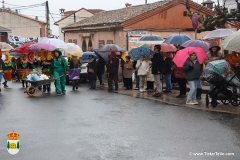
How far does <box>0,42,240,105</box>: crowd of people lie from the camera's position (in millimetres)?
12625

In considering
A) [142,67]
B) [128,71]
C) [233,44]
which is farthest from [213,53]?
[128,71]

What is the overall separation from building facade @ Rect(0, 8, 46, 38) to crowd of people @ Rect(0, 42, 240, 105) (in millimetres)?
46507

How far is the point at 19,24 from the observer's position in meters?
64.9

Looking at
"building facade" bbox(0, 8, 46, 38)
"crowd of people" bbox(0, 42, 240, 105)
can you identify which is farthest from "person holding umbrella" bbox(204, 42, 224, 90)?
"building facade" bbox(0, 8, 46, 38)

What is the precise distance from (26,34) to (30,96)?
2084 inches

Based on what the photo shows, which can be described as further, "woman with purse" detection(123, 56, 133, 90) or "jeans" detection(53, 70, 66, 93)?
"woman with purse" detection(123, 56, 133, 90)

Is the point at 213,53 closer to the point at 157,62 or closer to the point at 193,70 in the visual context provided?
the point at 193,70

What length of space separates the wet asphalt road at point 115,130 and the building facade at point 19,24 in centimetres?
5237

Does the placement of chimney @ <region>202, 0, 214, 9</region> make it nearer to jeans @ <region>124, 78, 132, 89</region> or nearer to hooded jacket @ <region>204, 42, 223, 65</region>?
jeans @ <region>124, 78, 132, 89</region>

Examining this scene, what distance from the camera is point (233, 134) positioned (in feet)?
28.4

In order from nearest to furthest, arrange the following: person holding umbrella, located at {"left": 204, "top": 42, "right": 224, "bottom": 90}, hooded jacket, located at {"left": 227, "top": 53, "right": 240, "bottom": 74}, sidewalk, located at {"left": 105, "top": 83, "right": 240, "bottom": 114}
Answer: sidewalk, located at {"left": 105, "top": 83, "right": 240, "bottom": 114} → hooded jacket, located at {"left": 227, "top": 53, "right": 240, "bottom": 74} → person holding umbrella, located at {"left": 204, "top": 42, "right": 224, "bottom": 90}

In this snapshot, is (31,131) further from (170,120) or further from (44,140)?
(170,120)

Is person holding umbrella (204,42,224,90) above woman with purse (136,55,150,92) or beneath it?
above

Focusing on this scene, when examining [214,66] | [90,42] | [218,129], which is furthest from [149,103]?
[90,42]
